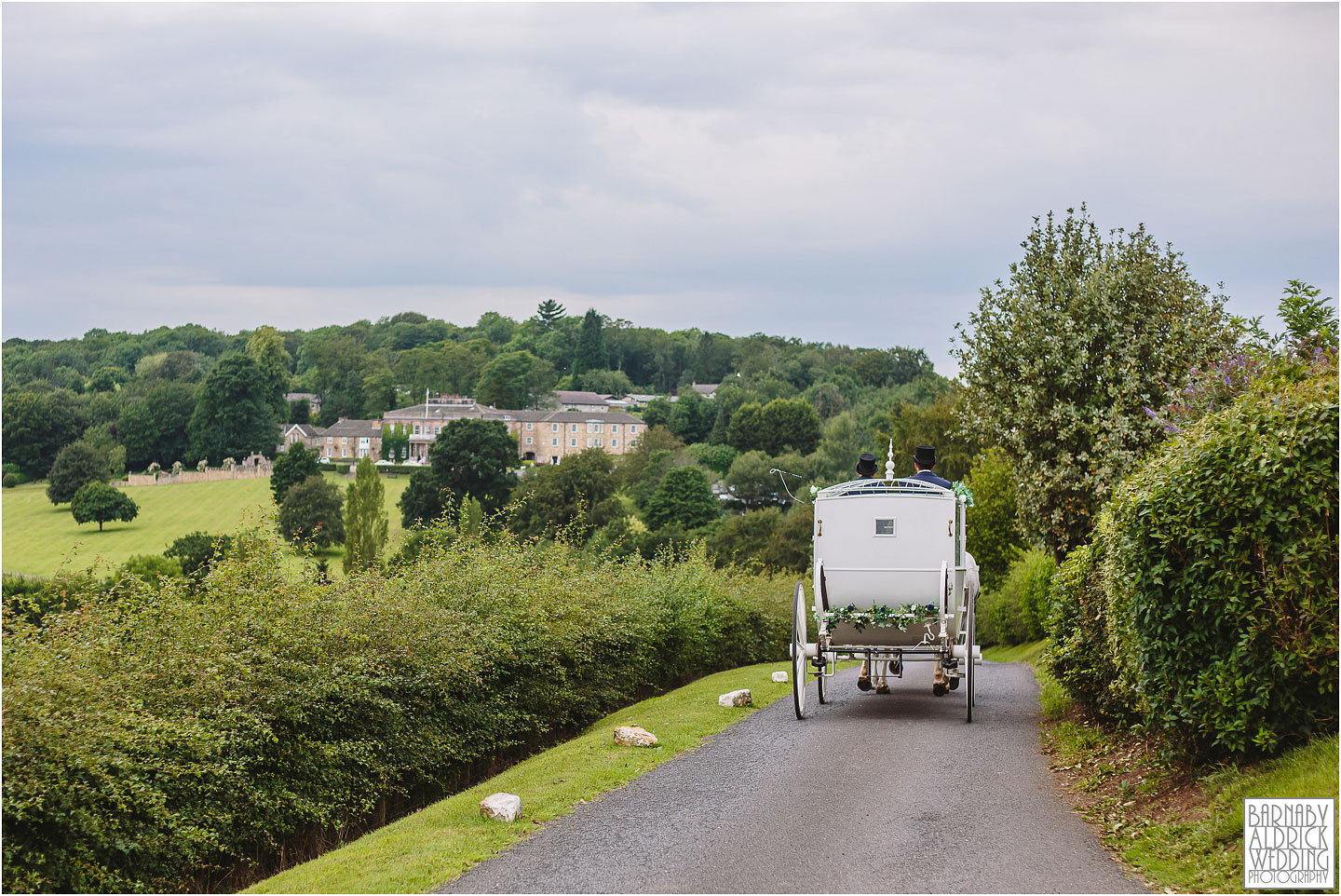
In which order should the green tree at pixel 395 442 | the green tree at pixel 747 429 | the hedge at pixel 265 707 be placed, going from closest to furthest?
the hedge at pixel 265 707, the green tree at pixel 747 429, the green tree at pixel 395 442

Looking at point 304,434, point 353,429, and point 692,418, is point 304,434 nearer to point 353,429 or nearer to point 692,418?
point 353,429

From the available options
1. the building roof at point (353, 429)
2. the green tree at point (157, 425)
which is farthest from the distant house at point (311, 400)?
the green tree at point (157, 425)

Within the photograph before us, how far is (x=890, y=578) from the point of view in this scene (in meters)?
13.3

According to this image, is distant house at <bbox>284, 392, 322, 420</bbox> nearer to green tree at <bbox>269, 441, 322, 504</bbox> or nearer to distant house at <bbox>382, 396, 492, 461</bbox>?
distant house at <bbox>382, 396, 492, 461</bbox>

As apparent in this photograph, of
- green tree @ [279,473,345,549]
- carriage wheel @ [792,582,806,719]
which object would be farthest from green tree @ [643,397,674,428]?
carriage wheel @ [792,582,806,719]

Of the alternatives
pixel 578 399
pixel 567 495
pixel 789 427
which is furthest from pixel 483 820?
pixel 578 399

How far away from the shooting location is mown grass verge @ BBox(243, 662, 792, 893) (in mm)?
7906

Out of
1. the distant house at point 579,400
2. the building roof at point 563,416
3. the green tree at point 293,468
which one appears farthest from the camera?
the distant house at point 579,400

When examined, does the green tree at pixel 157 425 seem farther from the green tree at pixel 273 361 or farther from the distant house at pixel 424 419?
the distant house at pixel 424 419

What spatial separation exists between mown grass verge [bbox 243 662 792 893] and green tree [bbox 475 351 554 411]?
157 m

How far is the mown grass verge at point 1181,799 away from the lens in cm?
680

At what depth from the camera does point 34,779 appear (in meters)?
7.65

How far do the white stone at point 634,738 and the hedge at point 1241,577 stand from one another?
606 centimetres

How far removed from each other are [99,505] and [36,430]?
2074 cm
